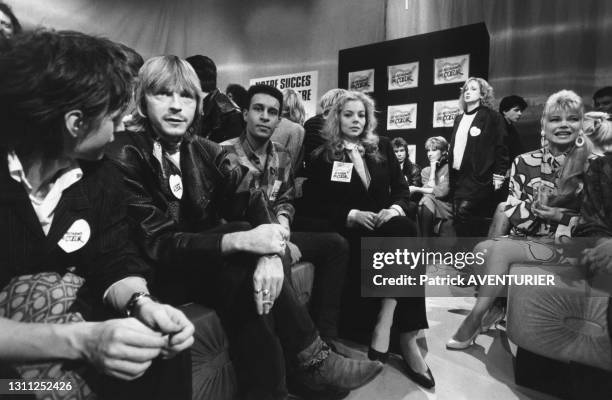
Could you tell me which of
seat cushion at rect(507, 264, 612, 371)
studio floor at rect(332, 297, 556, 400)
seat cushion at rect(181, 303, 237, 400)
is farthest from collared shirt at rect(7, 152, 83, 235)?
seat cushion at rect(507, 264, 612, 371)

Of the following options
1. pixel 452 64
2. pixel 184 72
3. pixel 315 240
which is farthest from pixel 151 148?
pixel 452 64

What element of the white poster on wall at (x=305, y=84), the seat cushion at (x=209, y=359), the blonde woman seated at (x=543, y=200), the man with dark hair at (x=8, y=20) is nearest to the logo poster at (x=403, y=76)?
the white poster on wall at (x=305, y=84)

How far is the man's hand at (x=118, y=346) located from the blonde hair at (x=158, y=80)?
0.79m

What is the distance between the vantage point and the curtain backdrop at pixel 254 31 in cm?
565

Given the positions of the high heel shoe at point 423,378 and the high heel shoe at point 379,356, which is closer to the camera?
the high heel shoe at point 423,378

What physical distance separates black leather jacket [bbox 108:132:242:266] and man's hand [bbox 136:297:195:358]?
337 mm

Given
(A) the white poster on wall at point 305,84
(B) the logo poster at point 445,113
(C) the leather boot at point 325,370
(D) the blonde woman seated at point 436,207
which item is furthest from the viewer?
(A) the white poster on wall at point 305,84

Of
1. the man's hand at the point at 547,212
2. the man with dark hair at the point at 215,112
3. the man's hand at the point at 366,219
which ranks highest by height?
the man with dark hair at the point at 215,112

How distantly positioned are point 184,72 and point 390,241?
1260 millimetres

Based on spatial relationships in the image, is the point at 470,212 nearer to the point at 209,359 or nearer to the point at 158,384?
the point at 209,359

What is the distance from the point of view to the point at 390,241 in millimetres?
1860

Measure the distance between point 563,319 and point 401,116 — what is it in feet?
13.6

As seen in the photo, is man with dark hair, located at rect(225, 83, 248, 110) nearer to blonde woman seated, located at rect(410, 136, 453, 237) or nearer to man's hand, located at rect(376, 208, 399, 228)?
man's hand, located at rect(376, 208, 399, 228)

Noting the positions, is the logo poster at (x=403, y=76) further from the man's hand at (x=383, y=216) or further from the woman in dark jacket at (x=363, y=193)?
the man's hand at (x=383, y=216)
